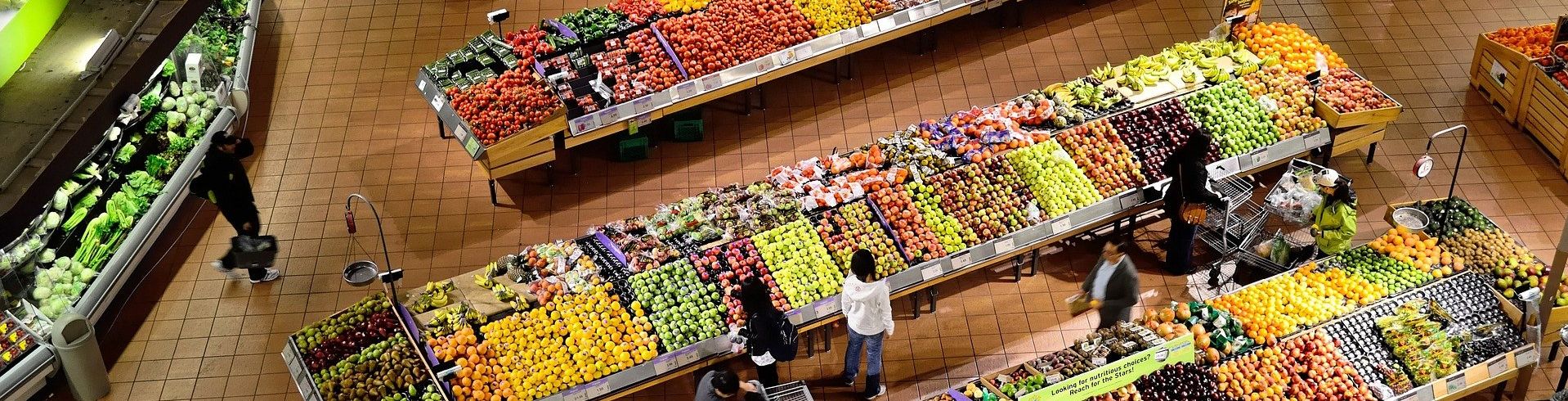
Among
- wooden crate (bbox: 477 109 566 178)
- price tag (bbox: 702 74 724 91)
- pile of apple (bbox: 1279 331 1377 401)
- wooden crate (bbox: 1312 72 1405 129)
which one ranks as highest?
price tag (bbox: 702 74 724 91)

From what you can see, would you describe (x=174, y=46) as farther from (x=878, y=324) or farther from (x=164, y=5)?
(x=878, y=324)

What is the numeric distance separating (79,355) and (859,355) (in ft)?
15.5

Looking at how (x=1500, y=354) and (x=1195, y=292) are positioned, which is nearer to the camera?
(x=1500, y=354)

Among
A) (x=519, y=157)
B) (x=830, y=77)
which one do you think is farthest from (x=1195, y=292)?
(x=519, y=157)

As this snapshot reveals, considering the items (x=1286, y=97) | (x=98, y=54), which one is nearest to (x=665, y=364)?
(x=98, y=54)

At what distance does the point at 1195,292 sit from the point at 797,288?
2.88 meters

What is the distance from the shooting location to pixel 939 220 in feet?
29.8

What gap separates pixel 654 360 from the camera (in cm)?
813

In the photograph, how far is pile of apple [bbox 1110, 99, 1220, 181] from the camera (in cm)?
970

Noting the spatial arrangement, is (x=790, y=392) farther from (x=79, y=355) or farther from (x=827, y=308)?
(x=79, y=355)

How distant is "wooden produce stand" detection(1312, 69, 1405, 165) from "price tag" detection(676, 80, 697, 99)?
4554 mm

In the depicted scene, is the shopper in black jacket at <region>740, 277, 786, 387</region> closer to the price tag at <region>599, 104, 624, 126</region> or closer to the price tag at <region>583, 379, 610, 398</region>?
the price tag at <region>583, 379, 610, 398</region>

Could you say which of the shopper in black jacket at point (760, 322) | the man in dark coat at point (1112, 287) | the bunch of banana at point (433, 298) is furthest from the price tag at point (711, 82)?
the man in dark coat at point (1112, 287)

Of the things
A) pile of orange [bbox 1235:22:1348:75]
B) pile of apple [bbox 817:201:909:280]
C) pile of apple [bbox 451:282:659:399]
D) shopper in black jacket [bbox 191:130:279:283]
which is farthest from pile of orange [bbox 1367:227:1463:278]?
shopper in black jacket [bbox 191:130:279:283]
